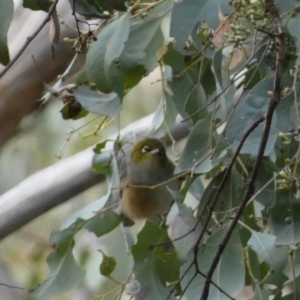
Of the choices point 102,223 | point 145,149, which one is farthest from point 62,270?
point 145,149

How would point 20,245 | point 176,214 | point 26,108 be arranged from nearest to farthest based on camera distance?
1. point 176,214
2. point 26,108
3. point 20,245

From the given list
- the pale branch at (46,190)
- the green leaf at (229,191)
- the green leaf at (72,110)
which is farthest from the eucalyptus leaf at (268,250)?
the pale branch at (46,190)

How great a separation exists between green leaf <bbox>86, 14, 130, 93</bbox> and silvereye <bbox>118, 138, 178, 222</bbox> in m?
0.26

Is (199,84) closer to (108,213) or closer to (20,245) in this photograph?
(108,213)

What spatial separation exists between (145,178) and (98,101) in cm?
32

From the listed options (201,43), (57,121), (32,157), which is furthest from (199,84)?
(32,157)

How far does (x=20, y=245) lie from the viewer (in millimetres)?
3215

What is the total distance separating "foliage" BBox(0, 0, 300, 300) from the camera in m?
0.87

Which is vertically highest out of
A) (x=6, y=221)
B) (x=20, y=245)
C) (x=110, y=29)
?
(x=110, y=29)

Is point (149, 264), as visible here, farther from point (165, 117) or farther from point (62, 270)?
point (165, 117)

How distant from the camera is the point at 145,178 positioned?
1.24 meters

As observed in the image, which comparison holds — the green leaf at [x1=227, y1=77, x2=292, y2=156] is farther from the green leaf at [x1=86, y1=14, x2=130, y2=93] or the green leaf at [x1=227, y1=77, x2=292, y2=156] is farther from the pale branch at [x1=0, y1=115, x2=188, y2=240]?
the pale branch at [x1=0, y1=115, x2=188, y2=240]

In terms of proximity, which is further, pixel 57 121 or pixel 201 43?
pixel 57 121

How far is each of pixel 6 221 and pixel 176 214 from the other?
66cm
